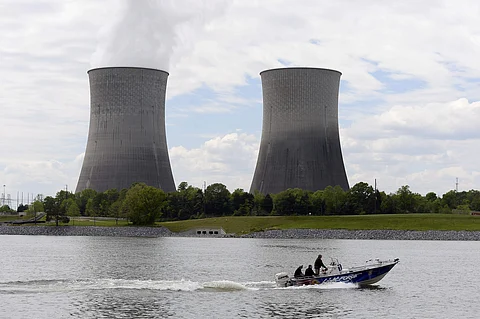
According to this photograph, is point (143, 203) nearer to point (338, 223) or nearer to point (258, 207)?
point (258, 207)

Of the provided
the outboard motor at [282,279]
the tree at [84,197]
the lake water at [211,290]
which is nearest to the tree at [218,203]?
the tree at [84,197]

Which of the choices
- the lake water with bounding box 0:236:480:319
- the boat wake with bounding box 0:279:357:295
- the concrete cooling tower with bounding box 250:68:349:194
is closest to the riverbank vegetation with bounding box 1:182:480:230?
the concrete cooling tower with bounding box 250:68:349:194

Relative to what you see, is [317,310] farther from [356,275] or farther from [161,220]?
[161,220]

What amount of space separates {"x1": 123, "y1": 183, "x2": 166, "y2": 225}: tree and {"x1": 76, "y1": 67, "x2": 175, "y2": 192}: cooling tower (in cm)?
184

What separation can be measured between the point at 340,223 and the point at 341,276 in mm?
52040

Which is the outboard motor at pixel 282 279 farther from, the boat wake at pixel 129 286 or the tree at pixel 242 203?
the tree at pixel 242 203

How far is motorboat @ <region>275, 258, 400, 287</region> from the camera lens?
32812mm

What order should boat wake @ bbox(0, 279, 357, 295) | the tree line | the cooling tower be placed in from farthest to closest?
the tree line < the cooling tower < boat wake @ bbox(0, 279, 357, 295)

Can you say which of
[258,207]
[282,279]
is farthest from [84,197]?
[282,279]

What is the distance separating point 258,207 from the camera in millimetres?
96938

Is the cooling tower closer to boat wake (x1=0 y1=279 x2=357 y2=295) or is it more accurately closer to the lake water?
the lake water

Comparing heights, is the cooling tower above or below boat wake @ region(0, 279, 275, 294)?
above

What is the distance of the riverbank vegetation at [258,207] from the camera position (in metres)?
85.3

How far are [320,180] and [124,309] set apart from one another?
199 feet
